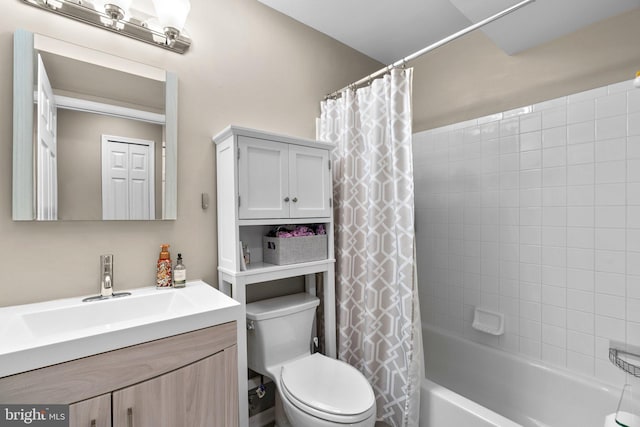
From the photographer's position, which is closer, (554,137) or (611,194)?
(611,194)

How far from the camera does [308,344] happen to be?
5.88 ft

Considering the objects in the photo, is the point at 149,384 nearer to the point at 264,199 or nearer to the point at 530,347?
the point at 264,199

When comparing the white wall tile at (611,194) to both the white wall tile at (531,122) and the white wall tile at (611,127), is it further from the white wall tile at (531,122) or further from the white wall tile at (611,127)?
the white wall tile at (531,122)

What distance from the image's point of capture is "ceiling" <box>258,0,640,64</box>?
5.17ft

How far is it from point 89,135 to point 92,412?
3.60ft

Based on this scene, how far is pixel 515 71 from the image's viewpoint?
202 centimetres

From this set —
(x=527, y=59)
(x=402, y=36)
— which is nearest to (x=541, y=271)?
(x=527, y=59)

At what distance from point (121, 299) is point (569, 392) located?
233 centimetres

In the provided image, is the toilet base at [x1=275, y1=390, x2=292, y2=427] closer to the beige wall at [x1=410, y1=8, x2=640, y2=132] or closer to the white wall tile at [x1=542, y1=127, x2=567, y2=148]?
the white wall tile at [x1=542, y1=127, x2=567, y2=148]

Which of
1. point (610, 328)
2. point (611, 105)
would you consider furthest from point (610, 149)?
point (610, 328)

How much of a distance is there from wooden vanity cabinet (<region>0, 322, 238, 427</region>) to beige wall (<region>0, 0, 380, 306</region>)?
55 centimetres

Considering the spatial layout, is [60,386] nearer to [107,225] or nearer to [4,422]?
[4,422]

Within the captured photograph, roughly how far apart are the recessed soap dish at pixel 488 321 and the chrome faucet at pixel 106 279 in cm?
210

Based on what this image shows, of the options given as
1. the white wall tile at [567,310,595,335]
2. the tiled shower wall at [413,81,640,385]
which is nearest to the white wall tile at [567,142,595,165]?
the tiled shower wall at [413,81,640,385]
